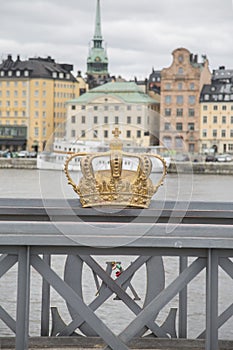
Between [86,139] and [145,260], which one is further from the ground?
[86,139]

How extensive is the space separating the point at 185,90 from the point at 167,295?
65224 millimetres

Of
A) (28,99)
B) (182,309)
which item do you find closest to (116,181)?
(182,309)

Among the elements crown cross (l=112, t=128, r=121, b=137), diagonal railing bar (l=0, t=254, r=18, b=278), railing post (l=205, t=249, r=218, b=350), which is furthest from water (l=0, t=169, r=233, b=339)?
diagonal railing bar (l=0, t=254, r=18, b=278)

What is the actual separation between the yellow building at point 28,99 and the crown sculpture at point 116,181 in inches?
2547

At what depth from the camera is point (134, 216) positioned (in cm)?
445

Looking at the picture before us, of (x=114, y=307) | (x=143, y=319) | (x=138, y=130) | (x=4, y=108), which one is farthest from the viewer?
(x=4, y=108)

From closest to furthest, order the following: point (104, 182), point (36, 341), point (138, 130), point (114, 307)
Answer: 1. point (36, 341)
2. point (138, 130)
3. point (104, 182)
4. point (114, 307)

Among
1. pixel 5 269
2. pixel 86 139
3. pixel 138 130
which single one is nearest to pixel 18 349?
pixel 5 269

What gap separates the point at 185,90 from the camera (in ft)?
224

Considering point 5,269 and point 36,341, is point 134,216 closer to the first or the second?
point 36,341

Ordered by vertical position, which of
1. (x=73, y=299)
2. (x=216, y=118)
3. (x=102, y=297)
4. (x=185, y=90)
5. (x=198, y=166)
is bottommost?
(x=198, y=166)

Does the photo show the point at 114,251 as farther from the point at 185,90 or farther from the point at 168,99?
the point at 185,90

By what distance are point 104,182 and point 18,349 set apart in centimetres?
204

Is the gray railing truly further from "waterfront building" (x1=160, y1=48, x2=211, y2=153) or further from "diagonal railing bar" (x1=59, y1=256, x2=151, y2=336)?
"waterfront building" (x1=160, y1=48, x2=211, y2=153)
